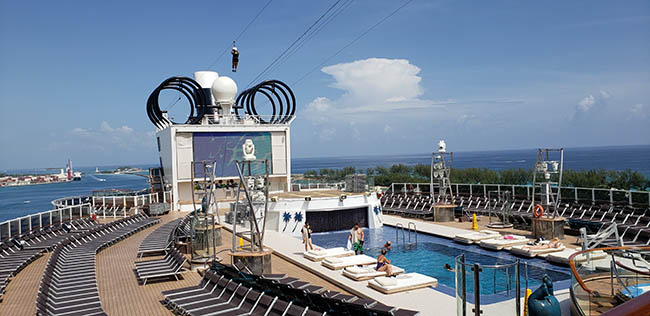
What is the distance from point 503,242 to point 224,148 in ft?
65.8

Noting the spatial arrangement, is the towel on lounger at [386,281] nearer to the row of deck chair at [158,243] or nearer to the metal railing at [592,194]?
the row of deck chair at [158,243]

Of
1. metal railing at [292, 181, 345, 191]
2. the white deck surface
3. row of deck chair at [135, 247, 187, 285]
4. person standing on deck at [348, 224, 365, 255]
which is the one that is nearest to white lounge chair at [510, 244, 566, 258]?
the white deck surface

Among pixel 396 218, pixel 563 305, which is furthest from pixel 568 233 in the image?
pixel 563 305

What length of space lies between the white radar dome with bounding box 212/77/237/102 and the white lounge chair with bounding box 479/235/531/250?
22.5 metres

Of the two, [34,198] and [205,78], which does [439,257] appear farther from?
[34,198]

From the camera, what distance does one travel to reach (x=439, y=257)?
49.8 feet

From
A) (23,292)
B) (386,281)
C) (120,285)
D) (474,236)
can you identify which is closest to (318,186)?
(474,236)

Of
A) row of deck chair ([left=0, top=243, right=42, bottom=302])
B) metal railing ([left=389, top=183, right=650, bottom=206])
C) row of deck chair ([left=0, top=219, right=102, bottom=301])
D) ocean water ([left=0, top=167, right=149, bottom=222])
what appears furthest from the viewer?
ocean water ([left=0, top=167, right=149, bottom=222])

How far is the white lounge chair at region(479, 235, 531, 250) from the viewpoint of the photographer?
15.1 meters

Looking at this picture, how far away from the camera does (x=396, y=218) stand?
78.0ft

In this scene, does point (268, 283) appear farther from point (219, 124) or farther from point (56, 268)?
point (219, 124)

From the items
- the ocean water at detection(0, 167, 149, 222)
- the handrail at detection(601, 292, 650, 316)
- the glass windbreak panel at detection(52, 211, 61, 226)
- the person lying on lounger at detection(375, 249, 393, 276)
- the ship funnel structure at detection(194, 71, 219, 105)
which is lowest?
the ocean water at detection(0, 167, 149, 222)

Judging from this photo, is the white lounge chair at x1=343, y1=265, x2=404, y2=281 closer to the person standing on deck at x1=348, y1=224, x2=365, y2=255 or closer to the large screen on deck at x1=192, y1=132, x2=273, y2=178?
the person standing on deck at x1=348, y1=224, x2=365, y2=255

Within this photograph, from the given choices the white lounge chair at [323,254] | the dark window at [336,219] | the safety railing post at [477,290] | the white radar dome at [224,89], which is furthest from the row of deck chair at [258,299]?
the white radar dome at [224,89]
